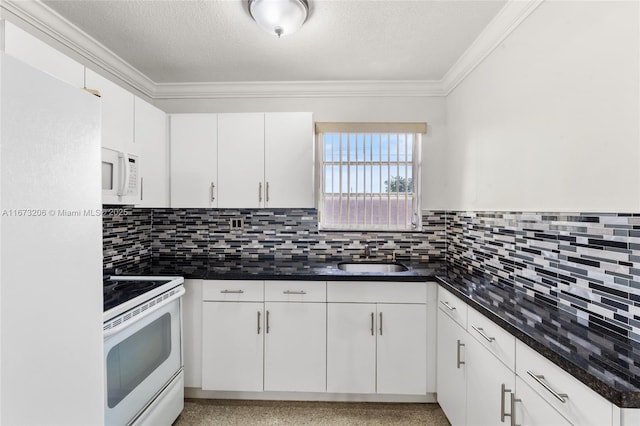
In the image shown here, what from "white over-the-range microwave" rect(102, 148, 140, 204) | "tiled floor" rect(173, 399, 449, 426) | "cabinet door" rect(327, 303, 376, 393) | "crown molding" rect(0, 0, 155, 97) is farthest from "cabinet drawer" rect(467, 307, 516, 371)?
"crown molding" rect(0, 0, 155, 97)

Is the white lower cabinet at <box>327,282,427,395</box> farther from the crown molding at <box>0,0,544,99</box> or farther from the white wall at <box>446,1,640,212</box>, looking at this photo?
the crown molding at <box>0,0,544,99</box>

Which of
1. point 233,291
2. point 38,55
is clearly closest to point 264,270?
point 233,291

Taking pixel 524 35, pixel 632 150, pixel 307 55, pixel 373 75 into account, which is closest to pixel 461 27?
pixel 524 35

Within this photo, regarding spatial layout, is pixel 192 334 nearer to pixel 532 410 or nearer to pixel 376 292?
pixel 376 292

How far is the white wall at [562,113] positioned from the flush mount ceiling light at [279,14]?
1180 mm

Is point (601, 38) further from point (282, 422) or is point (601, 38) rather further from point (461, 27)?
point (282, 422)

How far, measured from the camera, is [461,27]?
6.26 ft

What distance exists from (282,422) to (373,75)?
264 cm

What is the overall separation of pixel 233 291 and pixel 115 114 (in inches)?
52.0

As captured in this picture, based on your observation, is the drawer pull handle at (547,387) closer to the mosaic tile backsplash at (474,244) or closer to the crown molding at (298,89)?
the mosaic tile backsplash at (474,244)

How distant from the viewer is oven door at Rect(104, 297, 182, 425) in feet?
4.80

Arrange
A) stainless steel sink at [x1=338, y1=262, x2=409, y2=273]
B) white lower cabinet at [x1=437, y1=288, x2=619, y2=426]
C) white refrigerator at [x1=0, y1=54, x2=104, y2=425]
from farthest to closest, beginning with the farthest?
stainless steel sink at [x1=338, y1=262, x2=409, y2=273] → white lower cabinet at [x1=437, y1=288, x2=619, y2=426] → white refrigerator at [x1=0, y1=54, x2=104, y2=425]

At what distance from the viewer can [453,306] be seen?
1.90 meters

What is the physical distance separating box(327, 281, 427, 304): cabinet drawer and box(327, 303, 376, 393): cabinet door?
51 millimetres
